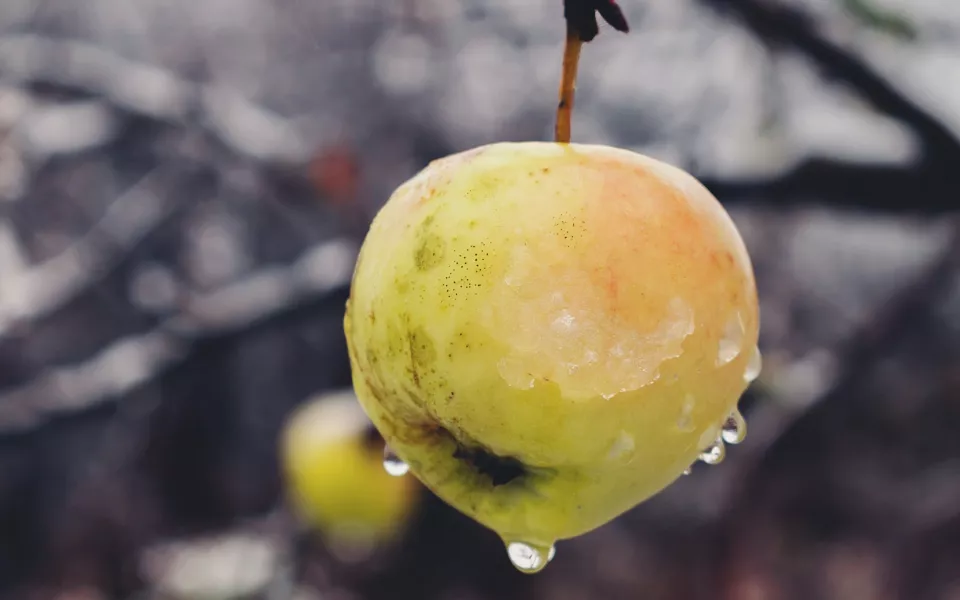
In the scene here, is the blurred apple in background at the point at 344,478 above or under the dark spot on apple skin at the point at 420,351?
under

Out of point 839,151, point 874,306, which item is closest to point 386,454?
point 839,151

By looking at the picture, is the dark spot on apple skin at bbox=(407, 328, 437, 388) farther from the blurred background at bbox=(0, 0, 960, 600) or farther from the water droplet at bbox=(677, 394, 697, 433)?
the blurred background at bbox=(0, 0, 960, 600)

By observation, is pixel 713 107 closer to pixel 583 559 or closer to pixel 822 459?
pixel 822 459

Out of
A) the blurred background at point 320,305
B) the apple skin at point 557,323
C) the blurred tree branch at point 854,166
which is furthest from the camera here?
the blurred background at point 320,305

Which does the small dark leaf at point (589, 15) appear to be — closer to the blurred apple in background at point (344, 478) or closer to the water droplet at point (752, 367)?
the water droplet at point (752, 367)

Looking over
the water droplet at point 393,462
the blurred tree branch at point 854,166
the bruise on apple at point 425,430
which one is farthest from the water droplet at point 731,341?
the blurred tree branch at point 854,166

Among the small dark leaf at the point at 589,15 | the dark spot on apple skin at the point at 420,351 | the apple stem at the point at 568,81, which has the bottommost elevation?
the dark spot on apple skin at the point at 420,351

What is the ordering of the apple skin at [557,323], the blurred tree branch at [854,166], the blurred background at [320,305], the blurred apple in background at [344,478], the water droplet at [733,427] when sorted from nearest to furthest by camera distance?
the apple skin at [557,323] → the water droplet at [733,427] → the blurred tree branch at [854,166] → the blurred apple in background at [344,478] → the blurred background at [320,305]

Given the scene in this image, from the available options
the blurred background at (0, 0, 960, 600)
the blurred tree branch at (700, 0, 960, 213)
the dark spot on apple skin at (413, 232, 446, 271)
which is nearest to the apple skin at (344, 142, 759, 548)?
the dark spot on apple skin at (413, 232, 446, 271)

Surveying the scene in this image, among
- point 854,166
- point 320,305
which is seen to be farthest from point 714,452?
point 320,305
